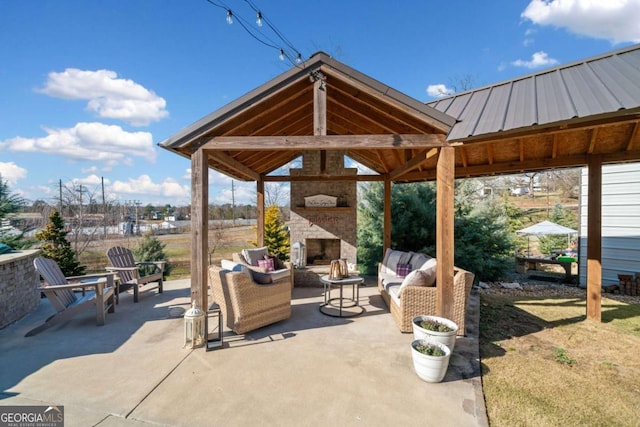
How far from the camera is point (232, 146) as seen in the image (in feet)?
12.7

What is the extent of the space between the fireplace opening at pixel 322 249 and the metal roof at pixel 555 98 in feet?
15.7

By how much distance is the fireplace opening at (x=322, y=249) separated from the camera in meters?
8.05

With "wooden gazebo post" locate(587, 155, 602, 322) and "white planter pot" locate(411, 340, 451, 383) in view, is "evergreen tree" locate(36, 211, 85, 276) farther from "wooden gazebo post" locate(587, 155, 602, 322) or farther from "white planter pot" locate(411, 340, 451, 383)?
"wooden gazebo post" locate(587, 155, 602, 322)

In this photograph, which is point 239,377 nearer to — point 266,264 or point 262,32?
point 266,264

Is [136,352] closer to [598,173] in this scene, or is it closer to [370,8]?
[598,173]

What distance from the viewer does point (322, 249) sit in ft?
26.8

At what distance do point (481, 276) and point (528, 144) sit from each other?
447 cm

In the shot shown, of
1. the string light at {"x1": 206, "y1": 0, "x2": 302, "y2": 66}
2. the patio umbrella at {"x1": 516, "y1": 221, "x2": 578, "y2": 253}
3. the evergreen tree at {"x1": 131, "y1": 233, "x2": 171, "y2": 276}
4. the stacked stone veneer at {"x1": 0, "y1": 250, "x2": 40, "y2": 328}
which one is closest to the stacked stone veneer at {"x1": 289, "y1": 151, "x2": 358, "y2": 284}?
the string light at {"x1": 206, "y1": 0, "x2": 302, "y2": 66}

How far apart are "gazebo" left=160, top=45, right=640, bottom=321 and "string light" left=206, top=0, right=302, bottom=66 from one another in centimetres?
30

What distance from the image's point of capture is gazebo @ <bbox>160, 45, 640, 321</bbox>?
3100mm

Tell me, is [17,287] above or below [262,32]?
below

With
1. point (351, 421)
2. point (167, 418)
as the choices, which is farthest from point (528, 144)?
point (167, 418)

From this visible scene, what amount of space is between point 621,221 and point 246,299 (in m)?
9.18

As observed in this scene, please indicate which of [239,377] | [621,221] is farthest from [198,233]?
[621,221]
